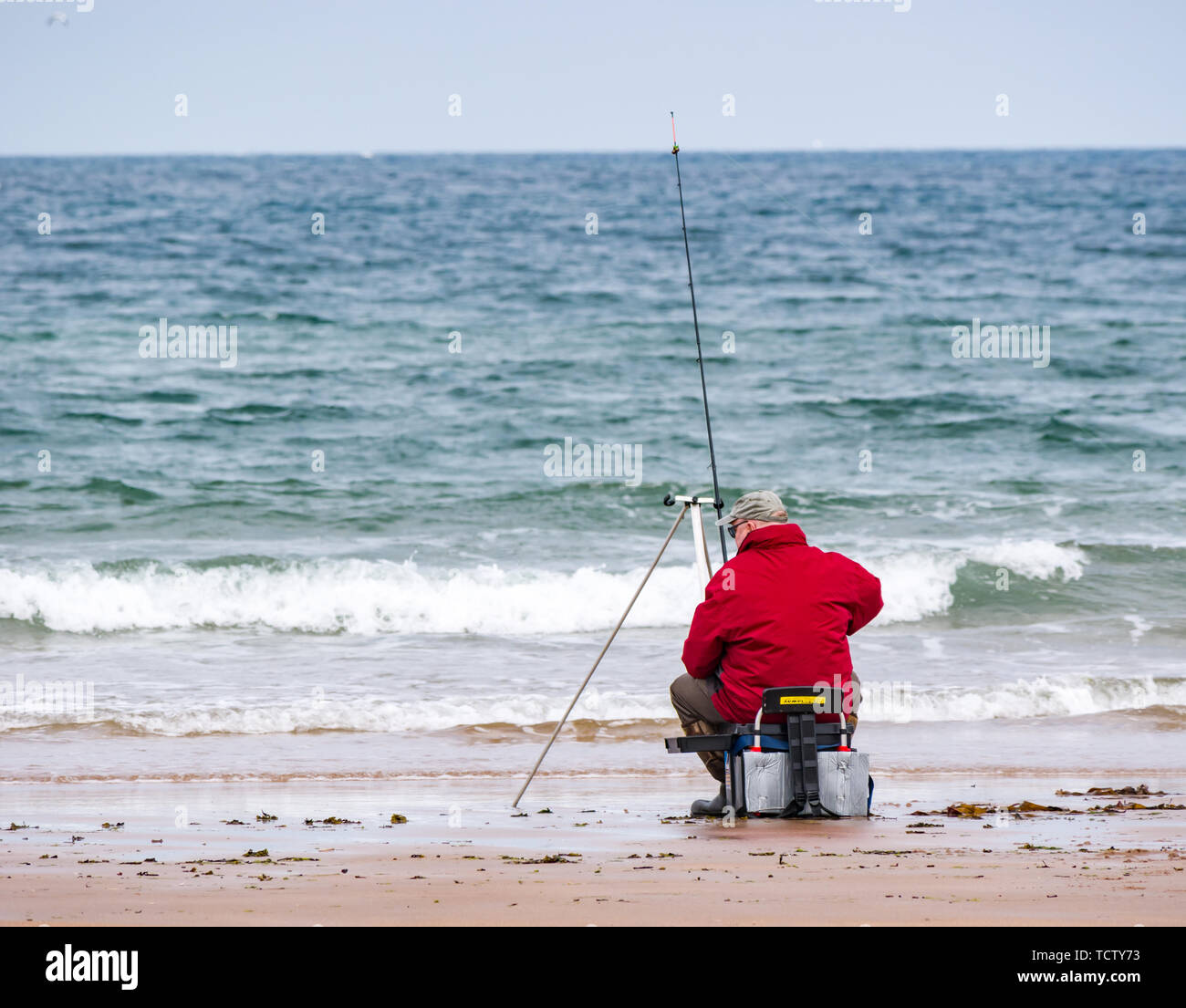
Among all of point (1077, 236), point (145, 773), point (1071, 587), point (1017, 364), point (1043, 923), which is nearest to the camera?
point (1043, 923)

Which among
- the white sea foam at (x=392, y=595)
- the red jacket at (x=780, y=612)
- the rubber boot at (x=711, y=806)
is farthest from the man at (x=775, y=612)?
the white sea foam at (x=392, y=595)

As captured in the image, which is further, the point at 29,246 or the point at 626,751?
the point at 29,246

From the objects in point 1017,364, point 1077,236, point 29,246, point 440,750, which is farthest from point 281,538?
point 1077,236

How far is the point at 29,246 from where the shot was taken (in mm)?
26109

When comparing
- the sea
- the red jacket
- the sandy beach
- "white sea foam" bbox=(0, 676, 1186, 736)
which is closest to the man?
the red jacket

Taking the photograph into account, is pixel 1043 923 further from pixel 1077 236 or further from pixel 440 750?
pixel 1077 236

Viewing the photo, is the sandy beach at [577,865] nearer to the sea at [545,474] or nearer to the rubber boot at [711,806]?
the rubber boot at [711,806]

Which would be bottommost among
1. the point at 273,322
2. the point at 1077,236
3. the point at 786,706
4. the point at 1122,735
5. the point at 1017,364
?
the point at 1122,735

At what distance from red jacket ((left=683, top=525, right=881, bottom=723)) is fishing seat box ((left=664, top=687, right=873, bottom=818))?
8 centimetres

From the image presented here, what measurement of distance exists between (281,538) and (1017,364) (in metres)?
11.6

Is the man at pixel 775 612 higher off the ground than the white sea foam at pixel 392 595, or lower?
higher

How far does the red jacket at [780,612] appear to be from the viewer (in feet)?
15.5

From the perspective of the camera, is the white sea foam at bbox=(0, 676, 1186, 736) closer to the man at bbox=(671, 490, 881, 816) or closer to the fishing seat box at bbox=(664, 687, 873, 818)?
the fishing seat box at bbox=(664, 687, 873, 818)

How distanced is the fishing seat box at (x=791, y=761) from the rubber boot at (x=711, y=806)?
0.11 m
